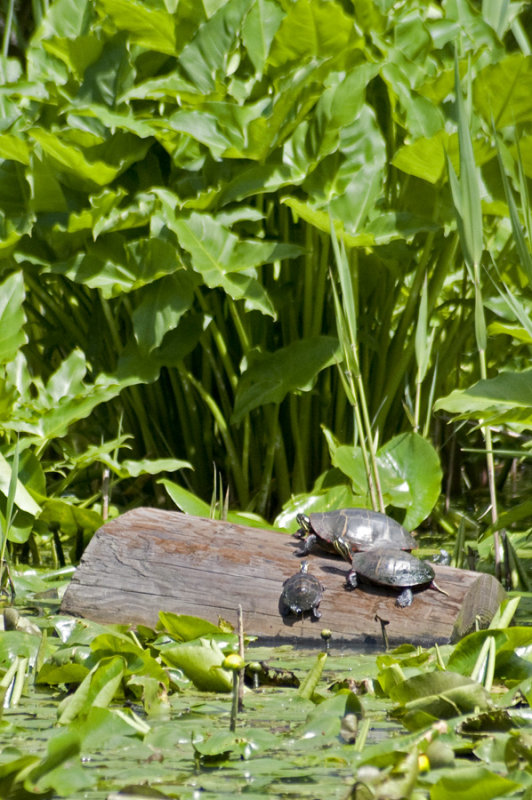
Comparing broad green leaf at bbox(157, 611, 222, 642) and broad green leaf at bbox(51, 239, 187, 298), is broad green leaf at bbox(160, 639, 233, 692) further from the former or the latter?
broad green leaf at bbox(51, 239, 187, 298)

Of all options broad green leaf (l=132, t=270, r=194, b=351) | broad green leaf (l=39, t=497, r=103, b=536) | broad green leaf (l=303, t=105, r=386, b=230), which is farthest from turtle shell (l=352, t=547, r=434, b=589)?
broad green leaf (l=303, t=105, r=386, b=230)

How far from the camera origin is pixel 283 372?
3.08 m

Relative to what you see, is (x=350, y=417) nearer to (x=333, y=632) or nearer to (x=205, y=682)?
(x=333, y=632)

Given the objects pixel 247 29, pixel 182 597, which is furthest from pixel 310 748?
pixel 247 29

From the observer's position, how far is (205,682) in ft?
5.75

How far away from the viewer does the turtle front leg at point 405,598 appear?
7.21 feet

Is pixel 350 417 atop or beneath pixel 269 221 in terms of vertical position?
beneath

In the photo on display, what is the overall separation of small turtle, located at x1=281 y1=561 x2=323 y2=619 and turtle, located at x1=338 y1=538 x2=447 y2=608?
9cm

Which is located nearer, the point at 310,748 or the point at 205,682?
the point at 310,748

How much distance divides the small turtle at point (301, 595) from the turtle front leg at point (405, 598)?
18cm

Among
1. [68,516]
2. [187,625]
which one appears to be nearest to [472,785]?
[187,625]

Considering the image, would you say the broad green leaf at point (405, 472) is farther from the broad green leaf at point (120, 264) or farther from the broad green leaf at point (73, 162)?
the broad green leaf at point (73, 162)

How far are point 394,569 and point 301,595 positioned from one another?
22 centimetres

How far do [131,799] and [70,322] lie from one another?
2507mm
